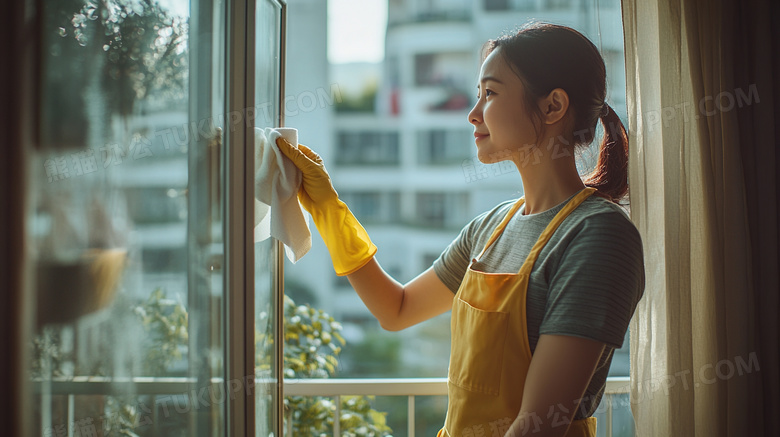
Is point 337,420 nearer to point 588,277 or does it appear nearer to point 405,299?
point 405,299

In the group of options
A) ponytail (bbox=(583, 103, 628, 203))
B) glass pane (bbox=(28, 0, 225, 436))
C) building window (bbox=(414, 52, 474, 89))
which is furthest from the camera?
building window (bbox=(414, 52, 474, 89))

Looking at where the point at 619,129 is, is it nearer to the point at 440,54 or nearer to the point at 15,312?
the point at 440,54

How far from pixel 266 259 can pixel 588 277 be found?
59 cm

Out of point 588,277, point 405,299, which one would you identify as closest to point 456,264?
point 405,299

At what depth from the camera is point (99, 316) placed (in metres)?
0.71

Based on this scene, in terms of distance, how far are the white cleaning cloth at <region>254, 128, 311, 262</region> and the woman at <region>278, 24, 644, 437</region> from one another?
1.4 inches

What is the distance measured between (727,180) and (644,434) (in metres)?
0.65

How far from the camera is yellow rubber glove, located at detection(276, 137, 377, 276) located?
3.71 feet

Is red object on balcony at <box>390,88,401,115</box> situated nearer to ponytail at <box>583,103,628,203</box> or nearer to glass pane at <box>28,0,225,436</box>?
ponytail at <box>583,103,628,203</box>

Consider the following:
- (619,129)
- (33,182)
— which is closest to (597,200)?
(619,129)

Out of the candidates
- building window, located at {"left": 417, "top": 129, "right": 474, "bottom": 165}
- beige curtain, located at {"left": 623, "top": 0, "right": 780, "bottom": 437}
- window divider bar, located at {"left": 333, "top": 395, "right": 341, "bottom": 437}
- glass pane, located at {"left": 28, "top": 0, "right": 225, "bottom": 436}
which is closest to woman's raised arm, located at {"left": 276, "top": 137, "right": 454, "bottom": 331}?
glass pane, located at {"left": 28, "top": 0, "right": 225, "bottom": 436}

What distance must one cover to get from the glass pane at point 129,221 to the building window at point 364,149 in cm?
99

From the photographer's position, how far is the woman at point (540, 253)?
863mm

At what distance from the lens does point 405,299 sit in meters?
1.29
